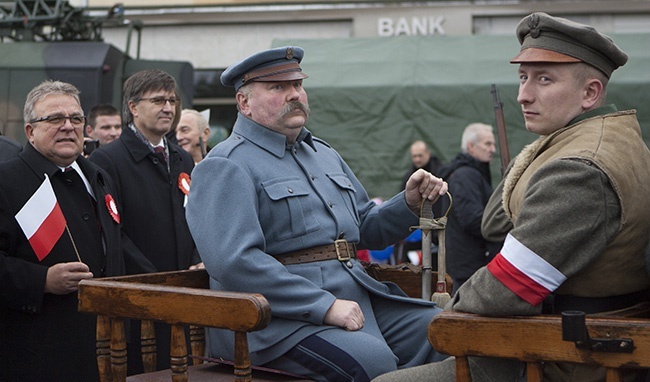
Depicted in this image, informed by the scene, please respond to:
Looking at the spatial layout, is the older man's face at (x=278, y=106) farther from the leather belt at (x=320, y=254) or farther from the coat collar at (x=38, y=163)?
the coat collar at (x=38, y=163)

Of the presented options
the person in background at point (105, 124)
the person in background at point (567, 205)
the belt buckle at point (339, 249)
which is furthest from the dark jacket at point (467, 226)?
the person in background at point (567, 205)

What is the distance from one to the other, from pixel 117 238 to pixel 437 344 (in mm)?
2227

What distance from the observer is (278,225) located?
3.45m

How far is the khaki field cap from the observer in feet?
9.19

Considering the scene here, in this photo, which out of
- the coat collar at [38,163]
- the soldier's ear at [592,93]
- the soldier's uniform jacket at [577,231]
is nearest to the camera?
the soldier's uniform jacket at [577,231]

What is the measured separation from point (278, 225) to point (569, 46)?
128cm

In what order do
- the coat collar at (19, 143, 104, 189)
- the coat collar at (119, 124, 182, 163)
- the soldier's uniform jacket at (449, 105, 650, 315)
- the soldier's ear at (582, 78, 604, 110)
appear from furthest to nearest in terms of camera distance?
the coat collar at (119, 124, 182, 163), the coat collar at (19, 143, 104, 189), the soldier's ear at (582, 78, 604, 110), the soldier's uniform jacket at (449, 105, 650, 315)

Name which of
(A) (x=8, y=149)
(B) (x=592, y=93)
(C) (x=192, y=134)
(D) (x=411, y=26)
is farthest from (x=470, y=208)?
(D) (x=411, y=26)

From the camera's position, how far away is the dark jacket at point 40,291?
155 inches

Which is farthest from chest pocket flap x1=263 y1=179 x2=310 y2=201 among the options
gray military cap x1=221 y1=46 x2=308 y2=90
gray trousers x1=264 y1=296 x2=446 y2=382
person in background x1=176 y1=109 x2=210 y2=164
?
person in background x1=176 y1=109 x2=210 y2=164

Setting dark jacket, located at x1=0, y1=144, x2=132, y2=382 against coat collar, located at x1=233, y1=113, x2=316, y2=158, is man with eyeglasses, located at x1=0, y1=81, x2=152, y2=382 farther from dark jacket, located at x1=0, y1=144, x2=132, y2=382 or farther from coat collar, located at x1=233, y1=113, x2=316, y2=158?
coat collar, located at x1=233, y1=113, x2=316, y2=158

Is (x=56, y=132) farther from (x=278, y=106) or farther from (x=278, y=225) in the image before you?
(x=278, y=225)

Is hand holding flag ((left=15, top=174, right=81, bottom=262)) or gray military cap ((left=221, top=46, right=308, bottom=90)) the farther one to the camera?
hand holding flag ((left=15, top=174, right=81, bottom=262))

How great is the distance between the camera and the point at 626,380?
105 inches
